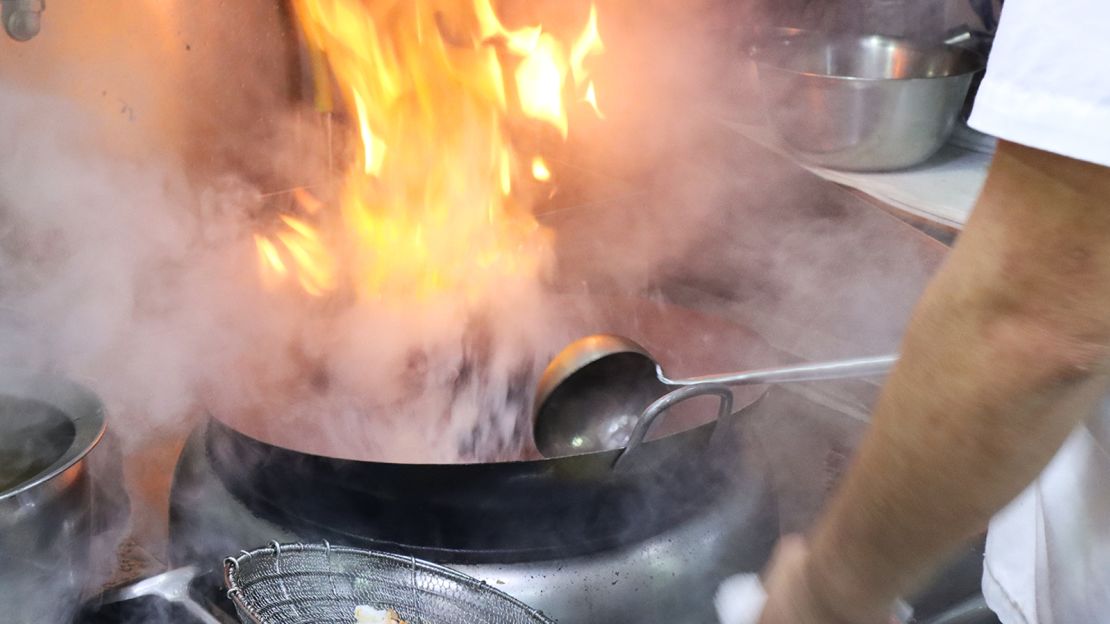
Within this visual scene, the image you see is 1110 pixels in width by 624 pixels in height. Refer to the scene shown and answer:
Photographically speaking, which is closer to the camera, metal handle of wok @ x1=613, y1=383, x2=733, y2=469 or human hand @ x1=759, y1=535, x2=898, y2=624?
human hand @ x1=759, y1=535, x2=898, y2=624

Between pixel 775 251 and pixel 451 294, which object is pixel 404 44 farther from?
pixel 775 251

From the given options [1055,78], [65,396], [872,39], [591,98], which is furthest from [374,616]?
[872,39]

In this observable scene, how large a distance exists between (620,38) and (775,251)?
0.69 meters

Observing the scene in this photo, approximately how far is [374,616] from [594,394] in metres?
0.51

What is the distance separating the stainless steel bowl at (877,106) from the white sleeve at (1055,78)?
47.0 inches

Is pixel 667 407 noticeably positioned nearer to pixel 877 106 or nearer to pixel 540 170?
pixel 877 106

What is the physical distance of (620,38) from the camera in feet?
7.48

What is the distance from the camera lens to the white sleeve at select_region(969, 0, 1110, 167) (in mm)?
463

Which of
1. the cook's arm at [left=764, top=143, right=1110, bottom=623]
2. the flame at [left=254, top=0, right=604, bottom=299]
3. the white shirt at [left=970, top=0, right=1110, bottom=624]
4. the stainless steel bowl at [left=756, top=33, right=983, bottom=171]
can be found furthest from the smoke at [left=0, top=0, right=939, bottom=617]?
the cook's arm at [left=764, top=143, right=1110, bottom=623]

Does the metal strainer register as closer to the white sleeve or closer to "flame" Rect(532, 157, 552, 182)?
the white sleeve

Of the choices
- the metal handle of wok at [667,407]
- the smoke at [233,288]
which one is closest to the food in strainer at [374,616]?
the metal handle of wok at [667,407]

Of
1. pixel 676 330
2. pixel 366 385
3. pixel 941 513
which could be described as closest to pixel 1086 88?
pixel 941 513

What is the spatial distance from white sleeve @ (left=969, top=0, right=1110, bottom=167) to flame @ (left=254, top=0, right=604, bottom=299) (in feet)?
4.47

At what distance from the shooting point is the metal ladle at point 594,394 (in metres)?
1.33
